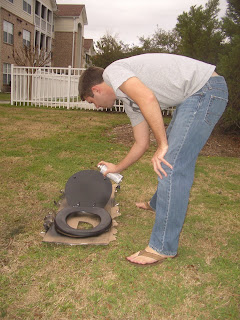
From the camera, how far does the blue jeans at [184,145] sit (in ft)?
7.00

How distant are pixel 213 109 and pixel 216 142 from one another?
18.6ft

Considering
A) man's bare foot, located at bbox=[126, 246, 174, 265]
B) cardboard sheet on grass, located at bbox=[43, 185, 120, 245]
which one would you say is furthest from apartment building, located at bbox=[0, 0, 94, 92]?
man's bare foot, located at bbox=[126, 246, 174, 265]

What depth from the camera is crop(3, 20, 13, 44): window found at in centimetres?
2515

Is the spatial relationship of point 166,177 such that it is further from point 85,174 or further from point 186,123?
point 85,174

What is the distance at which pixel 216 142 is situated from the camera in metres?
7.56

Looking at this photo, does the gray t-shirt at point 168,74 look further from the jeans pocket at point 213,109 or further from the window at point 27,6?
the window at point 27,6

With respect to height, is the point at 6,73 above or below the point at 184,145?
above

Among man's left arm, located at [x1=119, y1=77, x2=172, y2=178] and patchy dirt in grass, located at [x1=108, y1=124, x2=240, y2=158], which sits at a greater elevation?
man's left arm, located at [x1=119, y1=77, x2=172, y2=178]

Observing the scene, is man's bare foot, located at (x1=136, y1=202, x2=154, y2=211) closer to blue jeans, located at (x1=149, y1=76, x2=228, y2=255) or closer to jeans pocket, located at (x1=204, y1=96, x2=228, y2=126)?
blue jeans, located at (x1=149, y1=76, x2=228, y2=255)

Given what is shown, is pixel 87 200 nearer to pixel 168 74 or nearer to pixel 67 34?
pixel 168 74

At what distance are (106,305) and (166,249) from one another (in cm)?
69

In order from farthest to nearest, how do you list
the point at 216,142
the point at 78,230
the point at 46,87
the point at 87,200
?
the point at 46,87 < the point at 216,142 < the point at 87,200 < the point at 78,230

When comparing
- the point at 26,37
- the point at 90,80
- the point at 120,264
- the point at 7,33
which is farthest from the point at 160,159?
the point at 26,37

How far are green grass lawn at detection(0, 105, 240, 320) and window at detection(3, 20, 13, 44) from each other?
24.7 metres
